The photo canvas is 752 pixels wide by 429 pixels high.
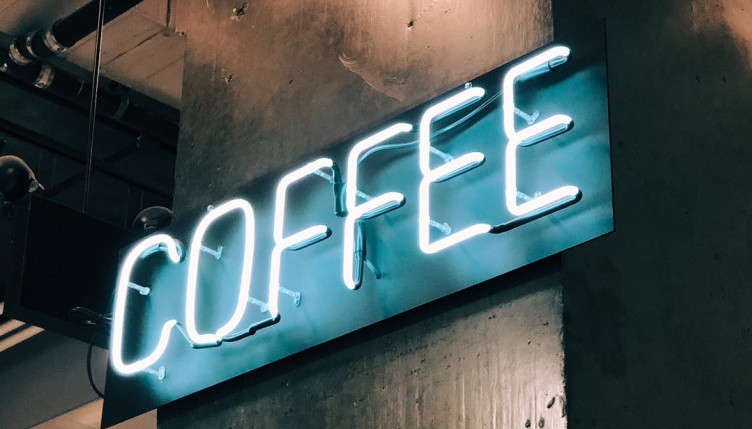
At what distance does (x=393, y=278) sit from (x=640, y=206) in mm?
782

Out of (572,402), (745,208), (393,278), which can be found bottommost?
(572,402)

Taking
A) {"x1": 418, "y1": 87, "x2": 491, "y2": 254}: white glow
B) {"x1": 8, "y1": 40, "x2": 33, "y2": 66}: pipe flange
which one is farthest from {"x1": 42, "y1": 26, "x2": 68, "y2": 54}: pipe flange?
{"x1": 418, "y1": 87, "x2": 491, "y2": 254}: white glow

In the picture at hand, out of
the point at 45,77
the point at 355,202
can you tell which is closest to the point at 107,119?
the point at 45,77

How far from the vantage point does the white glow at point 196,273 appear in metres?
4.07

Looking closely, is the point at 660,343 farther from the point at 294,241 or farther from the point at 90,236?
the point at 90,236

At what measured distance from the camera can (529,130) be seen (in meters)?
3.49

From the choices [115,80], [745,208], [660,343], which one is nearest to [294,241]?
[660,343]

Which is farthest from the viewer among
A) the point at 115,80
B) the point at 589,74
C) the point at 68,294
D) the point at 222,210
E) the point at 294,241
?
the point at 115,80

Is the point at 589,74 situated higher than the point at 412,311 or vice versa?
the point at 589,74

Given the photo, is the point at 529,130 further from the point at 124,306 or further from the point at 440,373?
the point at 124,306

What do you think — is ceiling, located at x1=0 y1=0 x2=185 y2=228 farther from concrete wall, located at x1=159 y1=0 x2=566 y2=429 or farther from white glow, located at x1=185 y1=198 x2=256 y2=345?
white glow, located at x1=185 y1=198 x2=256 y2=345

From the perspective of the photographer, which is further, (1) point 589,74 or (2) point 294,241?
(2) point 294,241

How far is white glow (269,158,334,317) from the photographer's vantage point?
3.95m

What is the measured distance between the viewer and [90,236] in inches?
195
